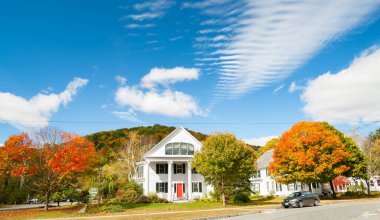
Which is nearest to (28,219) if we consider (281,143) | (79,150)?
(79,150)

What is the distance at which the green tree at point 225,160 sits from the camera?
102 ft

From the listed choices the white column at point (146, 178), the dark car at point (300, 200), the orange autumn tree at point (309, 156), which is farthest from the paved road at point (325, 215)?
the white column at point (146, 178)

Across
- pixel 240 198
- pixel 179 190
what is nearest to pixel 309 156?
→ pixel 240 198

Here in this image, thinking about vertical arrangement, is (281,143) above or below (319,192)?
above

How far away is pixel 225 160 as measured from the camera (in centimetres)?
3073

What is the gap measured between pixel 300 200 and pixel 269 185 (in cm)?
2623

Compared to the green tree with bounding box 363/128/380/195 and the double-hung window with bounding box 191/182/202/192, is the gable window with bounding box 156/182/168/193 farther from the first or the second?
the green tree with bounding box 363/128/380/195

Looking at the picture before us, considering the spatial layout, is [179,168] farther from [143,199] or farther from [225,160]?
[225,160]

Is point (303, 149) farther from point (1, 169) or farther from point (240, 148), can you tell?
point (1, 169)

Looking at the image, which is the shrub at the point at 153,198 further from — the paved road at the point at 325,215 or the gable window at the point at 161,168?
the paved road at the point at 325,215

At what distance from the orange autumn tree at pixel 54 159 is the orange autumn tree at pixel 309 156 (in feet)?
73.4

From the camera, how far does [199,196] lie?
4269 cm

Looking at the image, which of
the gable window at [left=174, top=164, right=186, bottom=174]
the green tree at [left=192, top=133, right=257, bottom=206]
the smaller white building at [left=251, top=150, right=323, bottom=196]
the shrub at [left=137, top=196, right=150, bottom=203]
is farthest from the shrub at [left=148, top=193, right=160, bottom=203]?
the smaller white building at [left=251, top=150, right=323, bottom=196]

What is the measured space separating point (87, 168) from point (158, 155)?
514 inches
